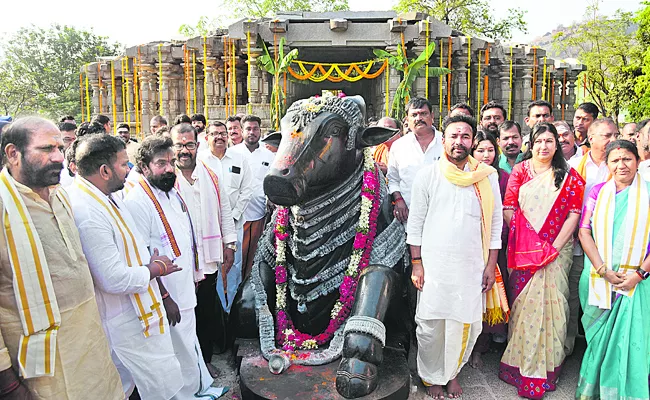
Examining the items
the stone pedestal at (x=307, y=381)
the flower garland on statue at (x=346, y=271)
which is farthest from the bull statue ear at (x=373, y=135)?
the stone pedestal at (x=307, y=381)

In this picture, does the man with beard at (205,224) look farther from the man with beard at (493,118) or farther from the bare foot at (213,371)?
the man with beard at (493,118)

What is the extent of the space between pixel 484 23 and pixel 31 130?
28206mm

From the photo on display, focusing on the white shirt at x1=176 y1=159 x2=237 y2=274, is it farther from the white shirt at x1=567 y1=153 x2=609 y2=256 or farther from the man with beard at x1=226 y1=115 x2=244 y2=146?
the white shirt at x1=567 y1=153 x2=609 y2=256

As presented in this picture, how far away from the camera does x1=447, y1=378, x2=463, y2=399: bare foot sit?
11.0ft

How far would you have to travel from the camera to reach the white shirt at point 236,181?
5035 millimetres

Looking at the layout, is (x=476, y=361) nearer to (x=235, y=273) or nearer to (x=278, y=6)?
(x=235, y=273)

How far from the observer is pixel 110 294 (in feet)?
8.81

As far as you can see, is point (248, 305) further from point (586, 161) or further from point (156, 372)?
point (586, 161)

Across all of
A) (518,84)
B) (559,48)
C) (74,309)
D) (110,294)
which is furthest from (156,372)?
(559,48)

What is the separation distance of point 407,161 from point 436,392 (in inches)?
71.4

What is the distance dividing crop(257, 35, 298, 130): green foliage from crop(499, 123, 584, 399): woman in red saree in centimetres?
994

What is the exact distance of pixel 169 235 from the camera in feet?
10.4

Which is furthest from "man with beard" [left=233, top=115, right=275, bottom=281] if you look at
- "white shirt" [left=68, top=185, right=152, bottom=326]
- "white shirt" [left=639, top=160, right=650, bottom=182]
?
"white shirt" [left=639, top=160, right=650, bottom=182]

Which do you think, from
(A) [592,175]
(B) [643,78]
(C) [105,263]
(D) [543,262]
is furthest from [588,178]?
(B) [643,78]
